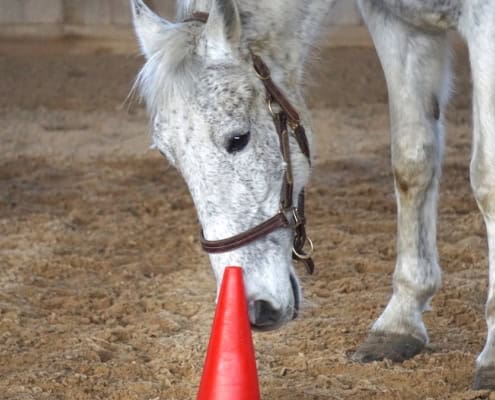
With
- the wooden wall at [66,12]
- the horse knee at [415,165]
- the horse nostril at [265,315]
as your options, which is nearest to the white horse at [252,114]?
the horse nostril at [265,315]

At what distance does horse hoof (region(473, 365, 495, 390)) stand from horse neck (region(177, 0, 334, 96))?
100 centimetres

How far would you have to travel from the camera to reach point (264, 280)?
3.04m

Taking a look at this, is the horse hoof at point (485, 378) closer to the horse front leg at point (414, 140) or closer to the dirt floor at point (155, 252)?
the dirt floor at point (155, 252)

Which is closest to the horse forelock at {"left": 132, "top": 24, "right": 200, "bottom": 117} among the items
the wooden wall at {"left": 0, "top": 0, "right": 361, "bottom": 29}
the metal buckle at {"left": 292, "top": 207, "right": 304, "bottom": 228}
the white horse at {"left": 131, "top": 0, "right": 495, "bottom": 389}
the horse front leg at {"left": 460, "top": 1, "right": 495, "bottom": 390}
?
the white horse at {"left": 131, "top": 0, "right": 495, "bottom": 389}

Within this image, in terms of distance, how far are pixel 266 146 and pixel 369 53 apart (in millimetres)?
5360

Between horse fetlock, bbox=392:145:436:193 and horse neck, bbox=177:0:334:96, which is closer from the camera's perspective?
horse neck, bbox=177:0:334:96

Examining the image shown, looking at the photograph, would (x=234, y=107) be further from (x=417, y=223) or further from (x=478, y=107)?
(x=417, y=223)

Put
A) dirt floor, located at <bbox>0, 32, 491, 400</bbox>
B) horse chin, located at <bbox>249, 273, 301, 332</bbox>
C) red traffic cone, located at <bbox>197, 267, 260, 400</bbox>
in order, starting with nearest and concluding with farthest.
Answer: red traffic cone, located at <bbox>197, 267, 260, 400</bbox>, horse chin, located at <bbox>249, 273, 301, 332</bbox>, dirt floor, located at <bbox>0, 32, 491, 400</bbox>

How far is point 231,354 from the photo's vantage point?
2.83 metres

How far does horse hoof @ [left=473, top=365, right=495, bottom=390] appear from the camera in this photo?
312 cm

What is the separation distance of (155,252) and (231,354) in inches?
90.6

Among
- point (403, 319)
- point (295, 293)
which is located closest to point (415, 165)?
point (403, 319)

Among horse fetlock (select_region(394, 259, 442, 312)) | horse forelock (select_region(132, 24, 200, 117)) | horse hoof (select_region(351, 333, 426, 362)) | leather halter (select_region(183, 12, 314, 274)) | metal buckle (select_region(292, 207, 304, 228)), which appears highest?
horse forelock (select_region(132, 24, 200, 117))

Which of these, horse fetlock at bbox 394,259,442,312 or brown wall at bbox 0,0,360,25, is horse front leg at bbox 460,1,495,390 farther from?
brown wall at bbox 0,0,360,25
